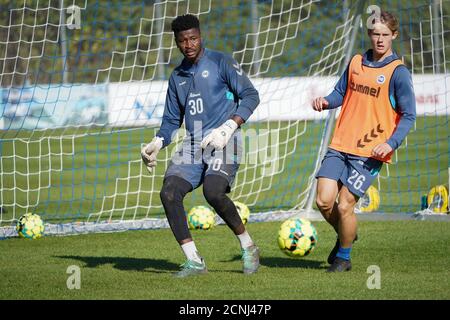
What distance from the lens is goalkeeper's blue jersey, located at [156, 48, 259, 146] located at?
698cm

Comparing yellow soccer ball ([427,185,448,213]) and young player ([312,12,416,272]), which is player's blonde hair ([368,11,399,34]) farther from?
yellow soccer ball ([427,185,448,213])

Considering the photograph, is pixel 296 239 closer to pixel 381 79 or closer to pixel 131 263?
pixel 131 263

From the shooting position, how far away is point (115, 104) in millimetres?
21469

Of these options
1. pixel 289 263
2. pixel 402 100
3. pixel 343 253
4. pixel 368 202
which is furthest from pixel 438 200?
pixel 402 100

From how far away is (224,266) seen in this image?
7.50 metres

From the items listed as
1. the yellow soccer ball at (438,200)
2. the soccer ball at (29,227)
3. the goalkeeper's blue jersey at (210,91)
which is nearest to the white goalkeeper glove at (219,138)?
the goalkeeper's blue jersey at (210,91)

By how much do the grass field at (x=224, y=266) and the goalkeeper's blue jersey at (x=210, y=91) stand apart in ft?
4.05

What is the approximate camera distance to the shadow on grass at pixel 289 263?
745 centimetres

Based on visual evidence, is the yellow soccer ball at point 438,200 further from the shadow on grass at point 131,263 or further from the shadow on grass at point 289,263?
the shadow on grass at point 131,263

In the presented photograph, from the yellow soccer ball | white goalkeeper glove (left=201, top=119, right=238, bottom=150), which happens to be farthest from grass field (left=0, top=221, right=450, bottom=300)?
white goalkeeper glove (left=201, top=119, right=238, bottom=150)

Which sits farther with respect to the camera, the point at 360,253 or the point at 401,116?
the point at 360,253

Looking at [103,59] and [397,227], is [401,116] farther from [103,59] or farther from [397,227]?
[103,59]

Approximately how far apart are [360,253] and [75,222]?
379cm
